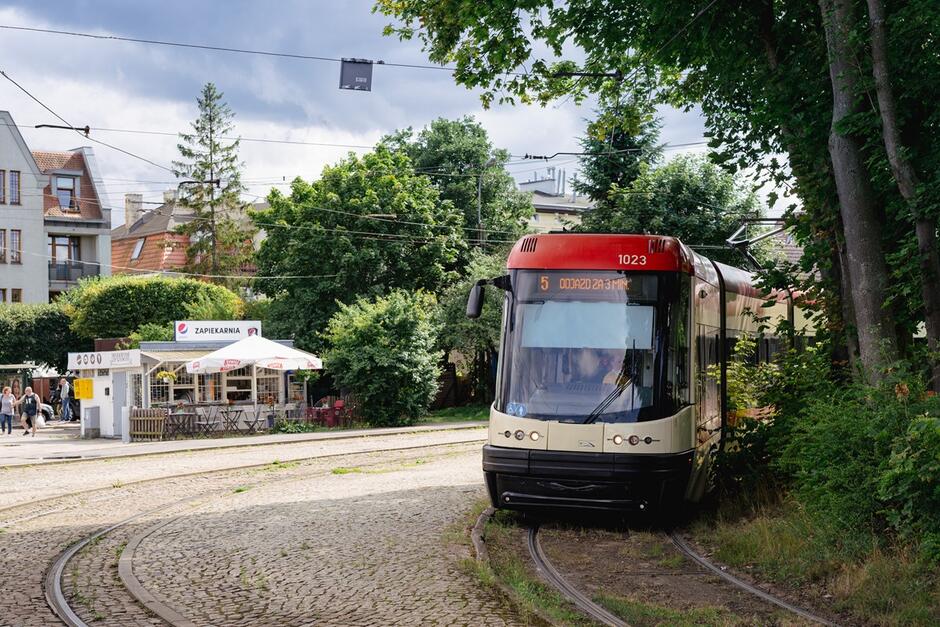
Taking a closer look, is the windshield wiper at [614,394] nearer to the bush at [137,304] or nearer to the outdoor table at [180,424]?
the outdoor table at [180,424]

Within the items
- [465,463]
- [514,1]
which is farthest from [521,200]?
[514,1]

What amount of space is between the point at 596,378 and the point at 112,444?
69.0 ft

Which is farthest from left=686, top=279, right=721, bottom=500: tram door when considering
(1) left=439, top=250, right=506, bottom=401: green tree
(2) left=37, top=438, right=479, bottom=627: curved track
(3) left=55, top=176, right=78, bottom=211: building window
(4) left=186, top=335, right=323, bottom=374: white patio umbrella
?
(3) left=55, top=176, right=78, bottom=211: building window

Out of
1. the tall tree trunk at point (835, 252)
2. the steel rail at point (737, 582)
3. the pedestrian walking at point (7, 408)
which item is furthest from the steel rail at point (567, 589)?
the pedestrian walking at point (7, 408)

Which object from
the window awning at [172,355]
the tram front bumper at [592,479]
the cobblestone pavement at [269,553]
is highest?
the window awning at [172,355]

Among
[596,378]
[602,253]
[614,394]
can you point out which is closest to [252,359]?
[602,253]

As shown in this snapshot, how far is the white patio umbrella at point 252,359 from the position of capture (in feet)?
100

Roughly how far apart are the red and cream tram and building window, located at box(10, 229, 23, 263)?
51.9m

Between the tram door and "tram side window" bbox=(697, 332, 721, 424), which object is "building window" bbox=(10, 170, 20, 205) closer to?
the tram door

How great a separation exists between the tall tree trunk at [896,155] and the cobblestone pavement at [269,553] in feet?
17.0

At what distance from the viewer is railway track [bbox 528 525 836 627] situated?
816 cm

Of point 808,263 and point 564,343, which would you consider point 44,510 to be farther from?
point 808,263

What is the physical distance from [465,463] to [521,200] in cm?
3812

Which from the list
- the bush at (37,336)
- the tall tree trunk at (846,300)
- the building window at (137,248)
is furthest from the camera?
the building window at (137,248)
